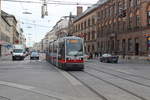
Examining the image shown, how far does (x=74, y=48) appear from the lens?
71.0 ft

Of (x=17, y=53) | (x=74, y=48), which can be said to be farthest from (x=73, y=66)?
(x=17, y=53)

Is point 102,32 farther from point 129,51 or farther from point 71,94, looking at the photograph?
point 71,94

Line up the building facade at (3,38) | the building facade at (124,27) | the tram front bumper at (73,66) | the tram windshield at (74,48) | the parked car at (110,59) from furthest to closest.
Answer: the building facade at (3,38), the building facade at (124,27), the parked car at (110,59), the tram windshield at (74,48), the tram front bumper at (73,66)

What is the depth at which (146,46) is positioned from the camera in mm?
41156

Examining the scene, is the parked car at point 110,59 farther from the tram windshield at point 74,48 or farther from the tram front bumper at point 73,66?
the tram front bumper at point 73,66

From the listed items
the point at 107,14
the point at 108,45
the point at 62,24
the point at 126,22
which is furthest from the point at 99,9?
the point at 62,24

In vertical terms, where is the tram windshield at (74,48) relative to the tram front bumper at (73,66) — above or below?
above

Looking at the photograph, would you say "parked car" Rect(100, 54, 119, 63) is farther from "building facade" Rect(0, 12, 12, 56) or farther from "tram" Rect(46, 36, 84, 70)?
"building facade" Rect(0, 12, 12, 56)

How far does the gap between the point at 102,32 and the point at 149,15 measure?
22862mm

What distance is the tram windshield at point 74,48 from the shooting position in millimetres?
21438

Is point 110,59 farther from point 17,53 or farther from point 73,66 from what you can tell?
point 73,66

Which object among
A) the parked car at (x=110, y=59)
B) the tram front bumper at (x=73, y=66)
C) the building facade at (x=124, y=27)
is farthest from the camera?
the building facade at (x=124, y=27)

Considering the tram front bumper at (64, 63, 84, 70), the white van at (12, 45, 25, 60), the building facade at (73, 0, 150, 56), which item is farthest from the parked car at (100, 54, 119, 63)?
the tram front bumper at (64, 63, 84, 70)

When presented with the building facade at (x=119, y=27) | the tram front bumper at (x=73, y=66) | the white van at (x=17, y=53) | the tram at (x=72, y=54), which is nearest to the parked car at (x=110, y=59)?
the building facade at (x=119, y=27)
